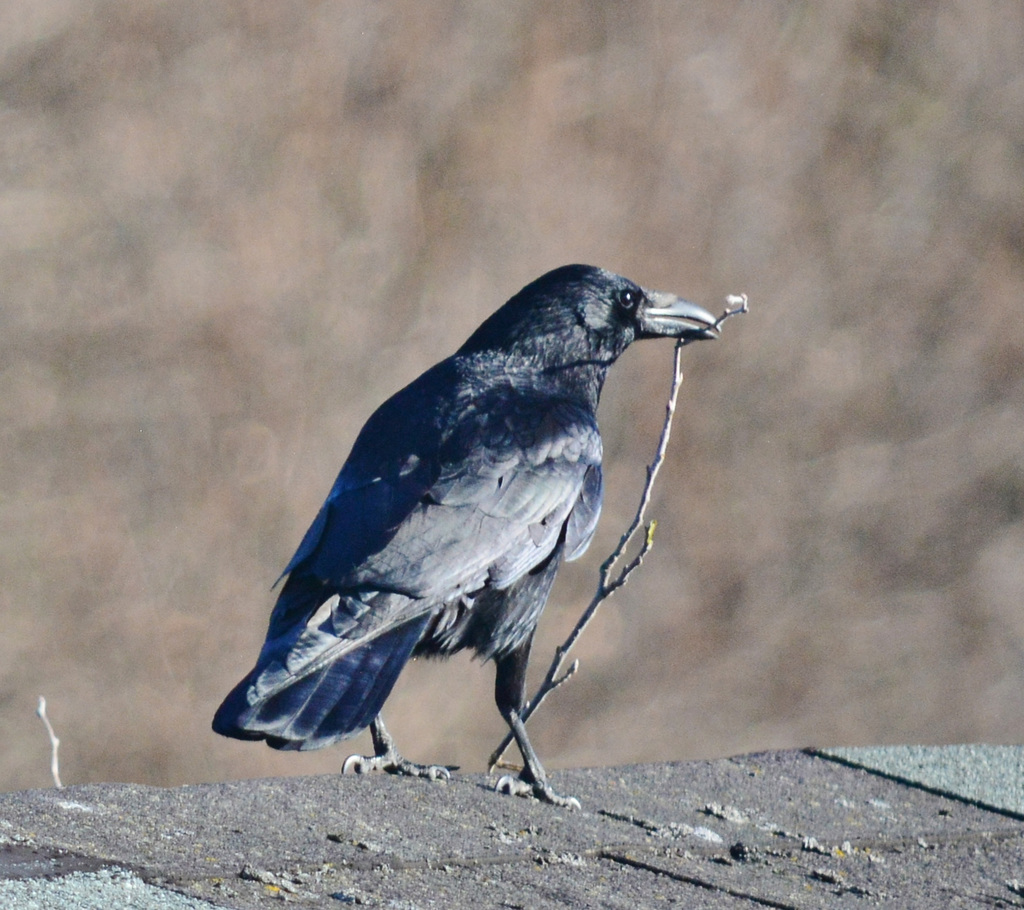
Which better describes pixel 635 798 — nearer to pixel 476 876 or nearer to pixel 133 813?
pixel 476 876

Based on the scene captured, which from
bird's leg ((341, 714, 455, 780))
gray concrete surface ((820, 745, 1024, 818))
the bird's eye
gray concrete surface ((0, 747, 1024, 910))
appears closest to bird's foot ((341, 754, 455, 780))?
bird's leg ((341, 714, 455, 780))

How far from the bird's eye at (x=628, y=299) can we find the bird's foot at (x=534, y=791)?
1.07 metres

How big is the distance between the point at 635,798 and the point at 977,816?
0.53 m

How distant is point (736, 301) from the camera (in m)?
2.58

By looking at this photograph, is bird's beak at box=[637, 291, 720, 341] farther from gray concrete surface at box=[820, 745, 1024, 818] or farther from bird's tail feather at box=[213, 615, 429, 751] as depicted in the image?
bird's tail feather at box=[213, 615, 429, 751]

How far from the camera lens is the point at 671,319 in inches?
128

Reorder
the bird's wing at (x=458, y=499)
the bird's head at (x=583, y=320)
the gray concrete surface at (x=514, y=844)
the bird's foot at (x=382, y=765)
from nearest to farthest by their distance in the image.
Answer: the gray concrete surface at (x=514, y=844) → the bird's wing at (x=458, y=499) → the bird's foot at (x=382, y=765) → the bird's head at (x=583, y=320)

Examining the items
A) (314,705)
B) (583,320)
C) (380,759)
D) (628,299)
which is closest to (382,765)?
(380,759)

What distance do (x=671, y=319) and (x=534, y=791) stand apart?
1.17 meters

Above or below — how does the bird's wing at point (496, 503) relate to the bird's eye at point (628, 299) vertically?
below

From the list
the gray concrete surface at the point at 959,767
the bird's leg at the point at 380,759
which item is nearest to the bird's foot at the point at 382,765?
the bird's leg at the point at 380,759

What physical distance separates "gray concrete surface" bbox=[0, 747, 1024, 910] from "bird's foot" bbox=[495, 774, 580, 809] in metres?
0.03

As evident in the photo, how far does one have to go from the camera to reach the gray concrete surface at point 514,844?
5.65ft

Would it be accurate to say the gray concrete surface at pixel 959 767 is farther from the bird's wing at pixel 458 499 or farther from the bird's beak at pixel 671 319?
the bird's beak at pixel 671 319
